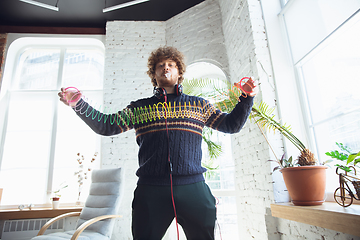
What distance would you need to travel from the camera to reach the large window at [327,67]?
57.3 inches

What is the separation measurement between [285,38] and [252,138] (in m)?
0.96

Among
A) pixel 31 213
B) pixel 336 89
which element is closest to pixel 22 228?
pixel 31 213

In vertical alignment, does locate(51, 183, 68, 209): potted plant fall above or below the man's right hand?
below

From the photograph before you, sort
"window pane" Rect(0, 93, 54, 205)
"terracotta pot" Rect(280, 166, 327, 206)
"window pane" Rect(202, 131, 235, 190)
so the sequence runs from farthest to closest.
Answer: "window pane" Rect(0, 93, 54, 205) → "window pane" Rect(202, 131, 235, 190) → "terracotta pot" Rect(280, 166, 327, 206)

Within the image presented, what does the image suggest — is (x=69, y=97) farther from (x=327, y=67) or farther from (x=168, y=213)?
(x=327, y=67)

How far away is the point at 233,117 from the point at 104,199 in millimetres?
1802

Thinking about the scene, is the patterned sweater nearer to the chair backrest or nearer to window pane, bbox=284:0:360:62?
window pane, bbox=284:0:360:62

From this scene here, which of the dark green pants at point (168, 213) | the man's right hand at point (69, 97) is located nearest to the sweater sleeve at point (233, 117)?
the dark green pants at point (168, 213)

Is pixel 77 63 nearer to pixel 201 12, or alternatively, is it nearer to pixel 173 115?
pixel 201 12

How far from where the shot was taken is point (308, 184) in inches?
53.8

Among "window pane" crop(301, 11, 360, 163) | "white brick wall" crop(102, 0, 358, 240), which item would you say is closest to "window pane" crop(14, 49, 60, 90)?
"white brick wall" crop(102, 0, 358, 240)

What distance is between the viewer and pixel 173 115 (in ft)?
3.68

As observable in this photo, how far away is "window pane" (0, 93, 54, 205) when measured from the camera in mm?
3424

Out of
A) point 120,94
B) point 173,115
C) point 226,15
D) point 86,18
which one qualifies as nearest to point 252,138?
point 173,115
